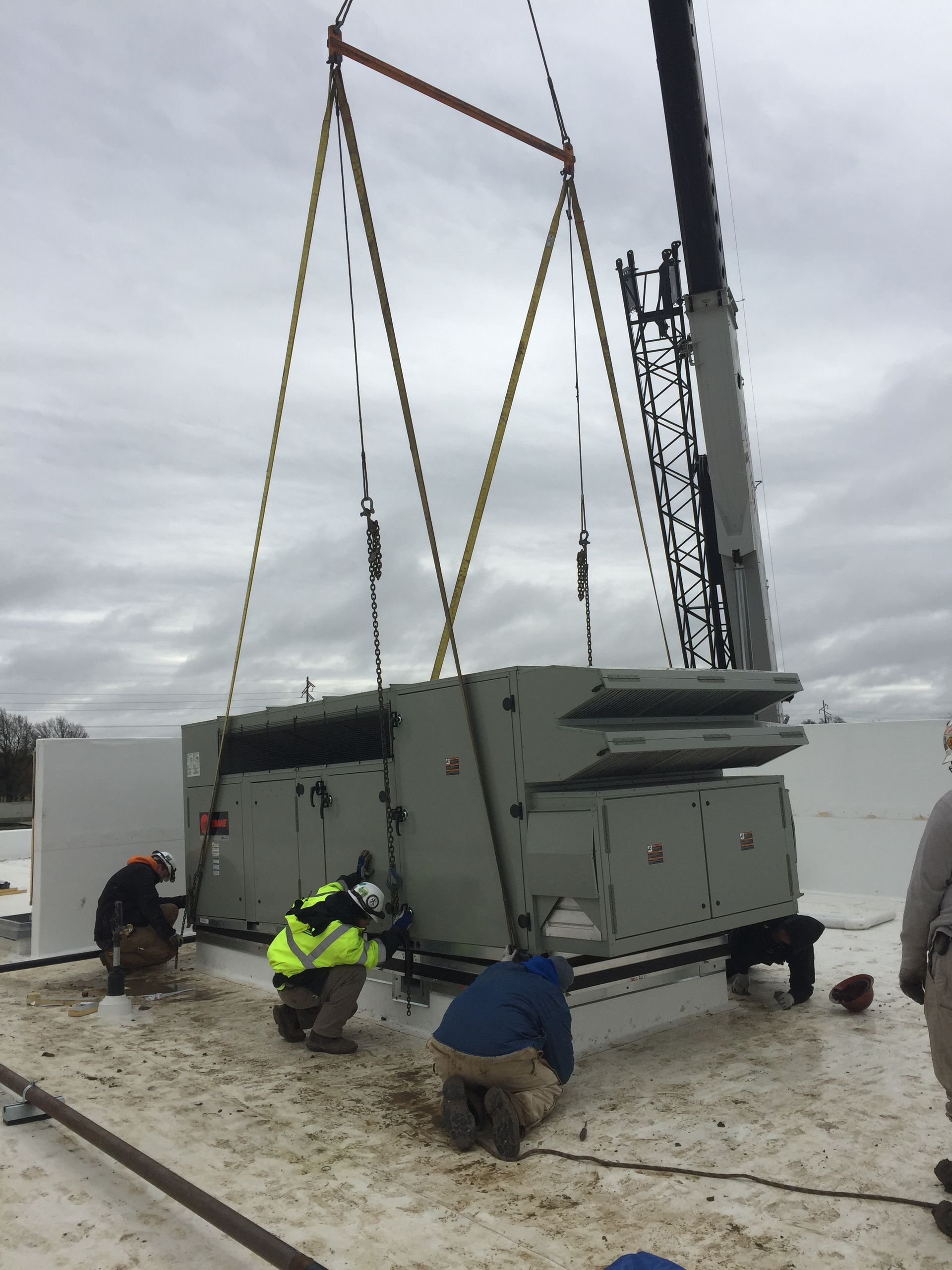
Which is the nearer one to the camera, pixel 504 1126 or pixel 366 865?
pixel 504 1126

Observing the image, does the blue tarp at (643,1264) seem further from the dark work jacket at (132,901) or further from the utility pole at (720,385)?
the utility pole at (720,385)

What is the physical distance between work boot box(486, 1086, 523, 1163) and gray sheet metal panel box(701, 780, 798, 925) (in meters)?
1.81

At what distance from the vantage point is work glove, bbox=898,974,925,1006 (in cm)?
308

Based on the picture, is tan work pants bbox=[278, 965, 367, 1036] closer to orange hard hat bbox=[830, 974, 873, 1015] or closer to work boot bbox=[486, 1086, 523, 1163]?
work boot bbox=[486, 1086, 523, 1163]

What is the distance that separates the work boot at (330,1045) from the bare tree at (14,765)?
34096 mm

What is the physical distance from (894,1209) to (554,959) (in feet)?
5.47

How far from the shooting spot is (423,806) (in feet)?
17.9

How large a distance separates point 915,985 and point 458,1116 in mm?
1827

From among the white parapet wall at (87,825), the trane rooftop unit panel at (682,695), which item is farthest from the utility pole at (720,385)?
the white parapet wall at (87,825)

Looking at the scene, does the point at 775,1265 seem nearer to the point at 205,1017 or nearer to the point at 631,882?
the point at 631,882

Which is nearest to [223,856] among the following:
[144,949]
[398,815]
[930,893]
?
[144,949]

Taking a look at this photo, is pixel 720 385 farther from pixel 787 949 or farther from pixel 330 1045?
pixel 330 1045

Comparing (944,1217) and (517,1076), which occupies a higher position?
(517,1076)

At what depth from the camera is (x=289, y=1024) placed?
17.6ft
